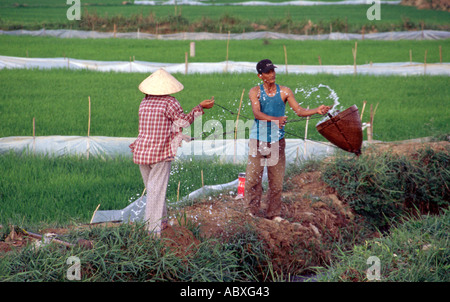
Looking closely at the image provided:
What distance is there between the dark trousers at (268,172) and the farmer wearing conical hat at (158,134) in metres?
0.83

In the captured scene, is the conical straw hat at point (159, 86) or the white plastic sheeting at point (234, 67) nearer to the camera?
the conical straw hat at point (159, 86)

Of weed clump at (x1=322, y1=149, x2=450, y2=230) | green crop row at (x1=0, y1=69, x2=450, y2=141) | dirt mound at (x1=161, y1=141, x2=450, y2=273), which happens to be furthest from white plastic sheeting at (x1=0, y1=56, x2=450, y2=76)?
dirt mound at (x1=161, y1=141, x2=450, y2=273)

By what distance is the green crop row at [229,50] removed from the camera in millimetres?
18453

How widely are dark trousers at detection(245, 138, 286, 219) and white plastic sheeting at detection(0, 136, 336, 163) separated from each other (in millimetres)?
2465

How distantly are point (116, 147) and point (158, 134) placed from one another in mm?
3807

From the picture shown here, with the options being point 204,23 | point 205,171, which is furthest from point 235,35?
point 205,171

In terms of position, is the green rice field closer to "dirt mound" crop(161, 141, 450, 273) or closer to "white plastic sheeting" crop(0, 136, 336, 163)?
"dirt mound" crop(161, 141, 450, 273)

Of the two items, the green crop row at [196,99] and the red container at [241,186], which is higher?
the green crop row at [196,99]

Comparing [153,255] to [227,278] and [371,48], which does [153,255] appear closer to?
[227,278]

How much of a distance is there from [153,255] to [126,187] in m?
2.94

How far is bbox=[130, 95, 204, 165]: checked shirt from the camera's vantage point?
476cm

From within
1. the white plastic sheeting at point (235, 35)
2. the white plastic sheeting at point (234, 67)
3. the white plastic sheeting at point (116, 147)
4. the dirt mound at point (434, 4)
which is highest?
the dirt mound at point (434, 4)
